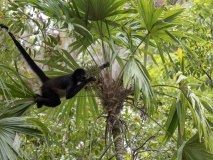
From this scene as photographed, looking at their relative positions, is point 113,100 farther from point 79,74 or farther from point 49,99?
point 49,99

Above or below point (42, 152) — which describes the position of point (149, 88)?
above

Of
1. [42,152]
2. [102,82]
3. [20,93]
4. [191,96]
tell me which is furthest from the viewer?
[42,152]

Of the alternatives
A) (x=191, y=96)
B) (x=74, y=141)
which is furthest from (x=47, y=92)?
(x=191, y=96)

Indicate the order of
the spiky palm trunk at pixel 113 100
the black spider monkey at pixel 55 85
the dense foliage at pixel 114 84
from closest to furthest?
1. the dense foliage at pixel 114 84
2. the spiky palm trunk at pixel 113 100
3. the black spider monkey at pixel 55 85

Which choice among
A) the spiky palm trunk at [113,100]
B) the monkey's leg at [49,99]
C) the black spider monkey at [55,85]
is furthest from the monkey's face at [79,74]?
the monkey's leg at [49,99]

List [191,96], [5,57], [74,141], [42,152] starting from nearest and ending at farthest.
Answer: [191,96]
[5,57]
[42,152]
[74,141]

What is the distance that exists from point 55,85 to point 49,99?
182mm

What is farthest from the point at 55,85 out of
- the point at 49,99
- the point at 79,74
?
the point at 79,74

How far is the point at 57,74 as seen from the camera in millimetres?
3545

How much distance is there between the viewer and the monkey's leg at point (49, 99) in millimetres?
3221

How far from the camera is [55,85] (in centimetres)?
343

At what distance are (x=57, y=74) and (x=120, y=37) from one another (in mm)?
817

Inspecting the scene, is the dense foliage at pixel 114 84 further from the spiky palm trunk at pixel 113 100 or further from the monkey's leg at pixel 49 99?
the monkey's leg at pixel 49 99

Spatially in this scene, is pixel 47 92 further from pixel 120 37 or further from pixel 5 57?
pixel 120 37
